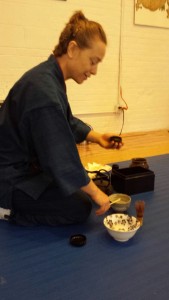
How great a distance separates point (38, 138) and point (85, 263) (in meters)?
0.52

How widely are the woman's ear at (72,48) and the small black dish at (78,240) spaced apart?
0.78 meters

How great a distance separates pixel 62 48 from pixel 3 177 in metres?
0.64

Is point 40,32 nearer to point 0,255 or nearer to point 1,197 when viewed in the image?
point 1,197

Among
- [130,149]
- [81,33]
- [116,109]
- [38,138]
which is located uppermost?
[81,33]

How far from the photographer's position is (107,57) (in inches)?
138

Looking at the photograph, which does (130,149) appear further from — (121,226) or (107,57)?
(121,226)

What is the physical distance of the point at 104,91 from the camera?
11.8 ft

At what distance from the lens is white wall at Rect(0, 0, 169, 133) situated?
9.50 feet

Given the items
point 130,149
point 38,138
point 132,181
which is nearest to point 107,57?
point 130,149

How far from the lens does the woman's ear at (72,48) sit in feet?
4.54

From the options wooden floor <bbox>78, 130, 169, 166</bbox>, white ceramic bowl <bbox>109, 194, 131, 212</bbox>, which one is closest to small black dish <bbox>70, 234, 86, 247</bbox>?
white ceramic bowl <bbox>109, 194, 131, 212</bbox>

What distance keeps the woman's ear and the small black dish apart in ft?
2.57

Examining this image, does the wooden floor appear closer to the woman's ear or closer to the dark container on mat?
the dark container on mat

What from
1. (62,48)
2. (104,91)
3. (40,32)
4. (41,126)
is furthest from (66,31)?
(104,91)
